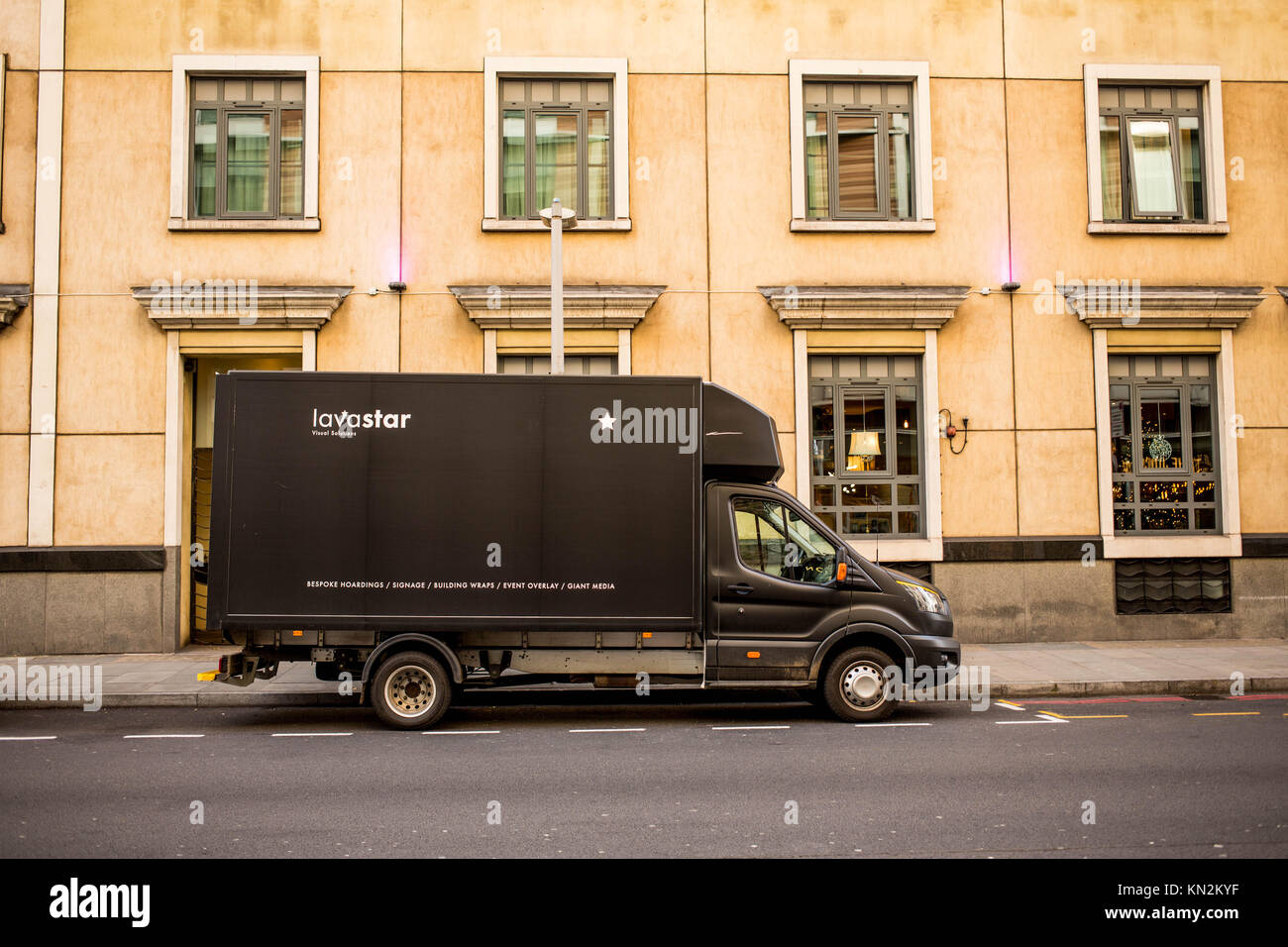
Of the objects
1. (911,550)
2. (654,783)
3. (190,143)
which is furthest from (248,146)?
(654,783)

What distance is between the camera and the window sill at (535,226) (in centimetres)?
1425

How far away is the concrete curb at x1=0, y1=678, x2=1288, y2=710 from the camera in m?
10.7

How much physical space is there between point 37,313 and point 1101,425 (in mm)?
15229

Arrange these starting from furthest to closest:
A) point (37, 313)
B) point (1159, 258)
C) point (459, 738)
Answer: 1. point (1159, 258)
2. point (37, 313)
3. point (459, 738)

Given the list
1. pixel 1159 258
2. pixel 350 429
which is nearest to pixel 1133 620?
pixel 1159 258

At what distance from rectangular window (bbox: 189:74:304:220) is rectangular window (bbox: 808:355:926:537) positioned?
813 centimetres

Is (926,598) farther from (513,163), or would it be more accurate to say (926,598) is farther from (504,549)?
(513,163)

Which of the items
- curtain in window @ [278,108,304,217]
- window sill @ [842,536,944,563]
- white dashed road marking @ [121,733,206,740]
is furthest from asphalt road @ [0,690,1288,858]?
curtain in window @ [278,108,304,217]

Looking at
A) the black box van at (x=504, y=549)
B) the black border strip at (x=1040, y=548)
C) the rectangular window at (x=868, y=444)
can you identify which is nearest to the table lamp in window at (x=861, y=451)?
the rectangular window at (x=868, y=444)

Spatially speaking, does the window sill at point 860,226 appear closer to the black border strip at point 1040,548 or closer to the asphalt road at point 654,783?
the black border strip at point 1040,548

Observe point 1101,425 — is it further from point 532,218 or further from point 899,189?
point 532,218

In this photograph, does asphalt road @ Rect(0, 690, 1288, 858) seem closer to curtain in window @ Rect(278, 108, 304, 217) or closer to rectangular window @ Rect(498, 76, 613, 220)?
curtain in window @ Rect(278, 108, 304, 217)

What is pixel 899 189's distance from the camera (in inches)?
590

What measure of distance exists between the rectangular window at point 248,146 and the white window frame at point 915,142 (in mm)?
7162
